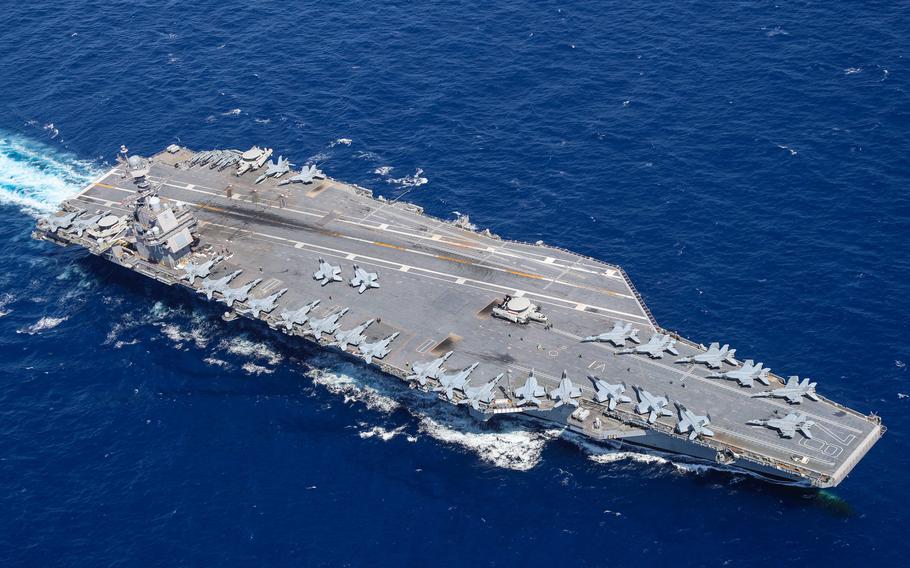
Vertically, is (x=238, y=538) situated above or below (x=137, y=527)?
above

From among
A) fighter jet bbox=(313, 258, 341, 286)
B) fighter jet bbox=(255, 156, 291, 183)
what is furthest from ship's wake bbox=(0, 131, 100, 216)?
fighter jet bbox=(313, 258, 341, 286)

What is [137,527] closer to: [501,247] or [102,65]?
[501,247]

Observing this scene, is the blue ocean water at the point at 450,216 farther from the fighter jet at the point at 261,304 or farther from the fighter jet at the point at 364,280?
the fighter jet at the point at 364,280

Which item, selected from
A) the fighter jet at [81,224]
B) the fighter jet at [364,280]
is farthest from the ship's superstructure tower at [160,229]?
the fighter jet at [364,280]

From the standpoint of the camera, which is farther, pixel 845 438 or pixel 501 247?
pixel 501 247

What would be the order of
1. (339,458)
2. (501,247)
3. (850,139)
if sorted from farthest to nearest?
(850,139), (501,247), (339,458)

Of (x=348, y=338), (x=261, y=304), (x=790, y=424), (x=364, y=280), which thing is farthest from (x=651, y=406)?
(x=261, y=304)

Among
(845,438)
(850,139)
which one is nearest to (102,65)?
(850,139)
